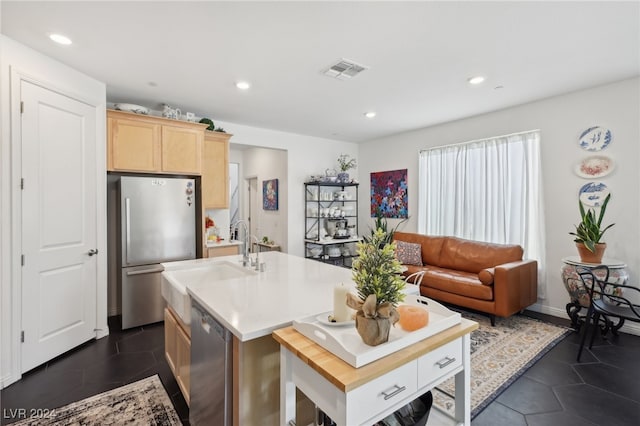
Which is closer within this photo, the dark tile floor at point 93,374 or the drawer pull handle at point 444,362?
the drawer pull handle at point 444,362

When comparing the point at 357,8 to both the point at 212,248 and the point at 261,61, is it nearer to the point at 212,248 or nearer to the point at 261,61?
the point at 261,61

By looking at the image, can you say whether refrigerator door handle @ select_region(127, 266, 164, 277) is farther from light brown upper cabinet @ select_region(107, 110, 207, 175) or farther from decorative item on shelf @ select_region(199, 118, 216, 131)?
decorative item on shelf @ select_region(199, 118, 216, 131)

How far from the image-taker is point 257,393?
4.14 feet

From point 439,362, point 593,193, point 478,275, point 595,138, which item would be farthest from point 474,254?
point 439,362

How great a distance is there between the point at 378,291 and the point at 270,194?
502 centimetres

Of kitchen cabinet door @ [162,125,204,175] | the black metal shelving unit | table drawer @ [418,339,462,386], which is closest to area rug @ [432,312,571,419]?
table drawer @ [418,339,462,386]

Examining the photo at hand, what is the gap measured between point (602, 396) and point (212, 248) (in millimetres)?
3946

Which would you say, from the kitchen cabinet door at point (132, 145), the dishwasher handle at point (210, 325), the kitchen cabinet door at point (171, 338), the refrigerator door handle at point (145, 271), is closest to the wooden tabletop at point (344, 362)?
the dishwasher handle at point (210, 325)

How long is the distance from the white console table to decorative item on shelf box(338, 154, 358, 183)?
4383mm

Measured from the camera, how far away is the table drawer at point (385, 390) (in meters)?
0.93

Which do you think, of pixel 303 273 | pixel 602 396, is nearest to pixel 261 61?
pixel 303 273

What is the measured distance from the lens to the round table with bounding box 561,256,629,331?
9.56 ft

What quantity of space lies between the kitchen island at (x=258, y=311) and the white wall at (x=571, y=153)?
2900mm

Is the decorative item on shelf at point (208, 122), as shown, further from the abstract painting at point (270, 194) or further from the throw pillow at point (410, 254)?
the throw pillow at point (410, 254)
